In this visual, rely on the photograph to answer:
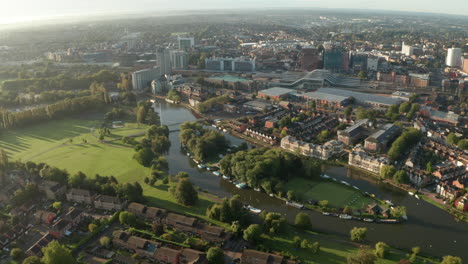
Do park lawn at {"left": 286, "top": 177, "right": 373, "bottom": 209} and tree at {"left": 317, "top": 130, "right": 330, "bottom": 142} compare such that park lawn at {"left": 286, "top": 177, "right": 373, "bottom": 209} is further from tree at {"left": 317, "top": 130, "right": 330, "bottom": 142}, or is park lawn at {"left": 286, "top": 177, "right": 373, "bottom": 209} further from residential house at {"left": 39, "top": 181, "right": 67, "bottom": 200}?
residential house at {"left": 39, "top": 181, "right": 67, "bottom": 200}

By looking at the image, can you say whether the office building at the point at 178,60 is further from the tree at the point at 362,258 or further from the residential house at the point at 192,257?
the tree at the point at 362,258

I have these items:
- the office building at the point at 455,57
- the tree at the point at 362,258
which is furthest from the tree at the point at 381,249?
the office building at the point at 455,57

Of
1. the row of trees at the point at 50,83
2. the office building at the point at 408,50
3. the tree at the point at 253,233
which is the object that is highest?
the office building at the point at 408,50

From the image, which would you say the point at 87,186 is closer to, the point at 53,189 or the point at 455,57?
the point at 53,189

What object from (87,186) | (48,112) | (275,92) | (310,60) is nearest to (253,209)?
(87,186)

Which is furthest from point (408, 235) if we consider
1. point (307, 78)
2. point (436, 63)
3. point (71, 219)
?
point (436, 63)

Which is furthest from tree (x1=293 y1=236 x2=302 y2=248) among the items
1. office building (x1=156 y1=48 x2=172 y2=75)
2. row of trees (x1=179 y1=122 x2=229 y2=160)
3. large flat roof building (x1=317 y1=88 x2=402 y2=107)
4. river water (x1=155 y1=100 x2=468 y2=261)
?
office building (x1=156 y1=48 x2=172 y2=75)
